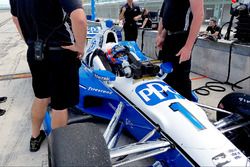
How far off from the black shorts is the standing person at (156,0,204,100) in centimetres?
104

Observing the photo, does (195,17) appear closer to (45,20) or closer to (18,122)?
(45,20)

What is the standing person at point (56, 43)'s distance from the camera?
1664 mm

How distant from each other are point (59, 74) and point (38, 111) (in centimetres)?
56

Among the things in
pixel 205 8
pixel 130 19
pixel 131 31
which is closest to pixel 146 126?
pixel 131 31

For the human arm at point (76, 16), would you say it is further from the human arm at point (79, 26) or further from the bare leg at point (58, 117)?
the bare leg at point (58, 117)

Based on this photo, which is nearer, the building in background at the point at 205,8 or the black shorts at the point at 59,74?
the black shorts at the point at 59,74

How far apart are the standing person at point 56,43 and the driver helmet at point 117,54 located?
76 cm

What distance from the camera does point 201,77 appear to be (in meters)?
4.63

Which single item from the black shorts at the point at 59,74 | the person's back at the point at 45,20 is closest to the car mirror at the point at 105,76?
the black shorts at the point at 59,74

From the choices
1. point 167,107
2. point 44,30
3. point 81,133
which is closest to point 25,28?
point 44,30

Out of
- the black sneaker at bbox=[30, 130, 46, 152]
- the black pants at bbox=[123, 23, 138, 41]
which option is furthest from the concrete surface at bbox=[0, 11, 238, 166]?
the black pants at bbox=[123, 23, 138, 41]

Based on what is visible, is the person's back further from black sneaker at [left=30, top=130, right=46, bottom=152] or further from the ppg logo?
black sneaker at [left=30, top=130, right=46, bottom=152]

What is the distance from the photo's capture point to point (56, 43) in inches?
69.6

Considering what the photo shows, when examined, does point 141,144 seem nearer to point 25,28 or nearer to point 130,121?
point 130,121
